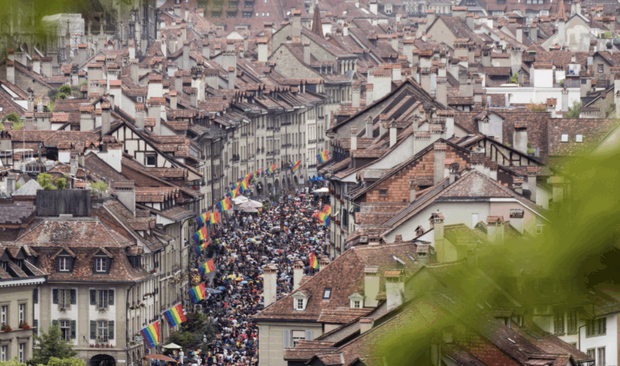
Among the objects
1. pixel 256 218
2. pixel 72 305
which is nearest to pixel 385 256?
pixel 72 305

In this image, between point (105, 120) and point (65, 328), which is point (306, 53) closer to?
point (105, 120)

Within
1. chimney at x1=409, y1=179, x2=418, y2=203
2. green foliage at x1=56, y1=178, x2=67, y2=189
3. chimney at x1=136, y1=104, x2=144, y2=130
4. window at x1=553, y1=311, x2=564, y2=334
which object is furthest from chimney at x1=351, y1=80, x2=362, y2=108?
window at x1=553, y1=311, x2=564, y2=334

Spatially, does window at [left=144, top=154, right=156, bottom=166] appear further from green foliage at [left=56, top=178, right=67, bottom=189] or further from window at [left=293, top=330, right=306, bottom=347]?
window at [left=293, top=330, right=306, bottom=347]

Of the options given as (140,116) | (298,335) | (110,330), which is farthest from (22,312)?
(140,116)

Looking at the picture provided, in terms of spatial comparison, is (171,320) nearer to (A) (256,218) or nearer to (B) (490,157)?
(B) (490,157)

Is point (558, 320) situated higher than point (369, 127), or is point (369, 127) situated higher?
point (369, 127)

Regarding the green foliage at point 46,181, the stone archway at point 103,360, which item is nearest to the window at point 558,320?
the stone archway at point 103,360
